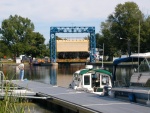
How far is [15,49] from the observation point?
116 meters

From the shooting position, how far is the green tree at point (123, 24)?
299 feet

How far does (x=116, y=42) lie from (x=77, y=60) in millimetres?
11992

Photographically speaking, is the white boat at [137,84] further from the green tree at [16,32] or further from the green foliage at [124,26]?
the green tree at [16,32]

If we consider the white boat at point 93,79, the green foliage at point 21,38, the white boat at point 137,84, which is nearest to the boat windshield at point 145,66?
the white boat at point 137,84

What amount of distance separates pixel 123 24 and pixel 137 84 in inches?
3132

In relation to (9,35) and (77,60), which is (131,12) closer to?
(77,60)

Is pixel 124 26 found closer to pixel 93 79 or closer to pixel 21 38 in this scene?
pixel 21 38

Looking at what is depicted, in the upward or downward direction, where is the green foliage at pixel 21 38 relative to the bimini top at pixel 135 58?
upward

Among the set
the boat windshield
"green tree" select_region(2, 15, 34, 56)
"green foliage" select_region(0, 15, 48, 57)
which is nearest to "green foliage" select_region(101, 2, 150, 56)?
"green foliage" select_region(0, 15, 48, 57)

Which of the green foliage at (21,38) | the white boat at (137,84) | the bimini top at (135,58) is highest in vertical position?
the green foliage at (21,38)

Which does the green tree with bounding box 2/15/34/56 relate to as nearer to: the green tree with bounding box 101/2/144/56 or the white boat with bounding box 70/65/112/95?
the green tree with bounding box 101/2/144/56

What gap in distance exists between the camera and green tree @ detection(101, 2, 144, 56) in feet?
299

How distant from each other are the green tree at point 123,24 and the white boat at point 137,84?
72.3 meters

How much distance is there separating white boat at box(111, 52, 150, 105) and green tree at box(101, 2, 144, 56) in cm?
7235
